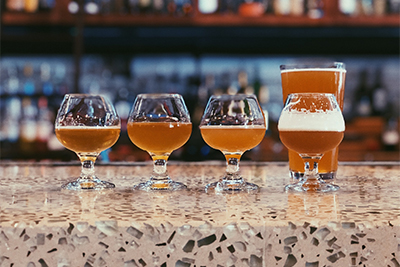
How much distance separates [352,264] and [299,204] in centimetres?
12

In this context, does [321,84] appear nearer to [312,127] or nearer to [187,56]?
[312,127]

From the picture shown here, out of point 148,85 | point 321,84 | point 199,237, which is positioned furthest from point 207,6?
point 199,237

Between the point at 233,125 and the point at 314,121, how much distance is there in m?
0.13

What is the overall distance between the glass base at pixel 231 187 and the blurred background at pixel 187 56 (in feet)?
6.89

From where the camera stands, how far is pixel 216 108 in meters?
0.81

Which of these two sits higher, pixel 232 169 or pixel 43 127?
pixel 232 169

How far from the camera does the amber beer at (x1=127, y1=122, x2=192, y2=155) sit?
2.67 feet

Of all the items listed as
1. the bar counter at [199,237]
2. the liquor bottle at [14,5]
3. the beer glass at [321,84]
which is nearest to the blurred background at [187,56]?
the liquor bottle at [14,5]

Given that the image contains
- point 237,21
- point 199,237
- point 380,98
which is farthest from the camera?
point 380,98

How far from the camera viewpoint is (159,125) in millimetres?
816

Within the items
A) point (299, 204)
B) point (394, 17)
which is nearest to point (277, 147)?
point (394, 17)

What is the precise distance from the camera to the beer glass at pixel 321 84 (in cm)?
88

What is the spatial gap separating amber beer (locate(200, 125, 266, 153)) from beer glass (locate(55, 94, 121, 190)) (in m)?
0.17

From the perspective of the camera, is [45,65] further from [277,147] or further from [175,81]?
[277,147]
